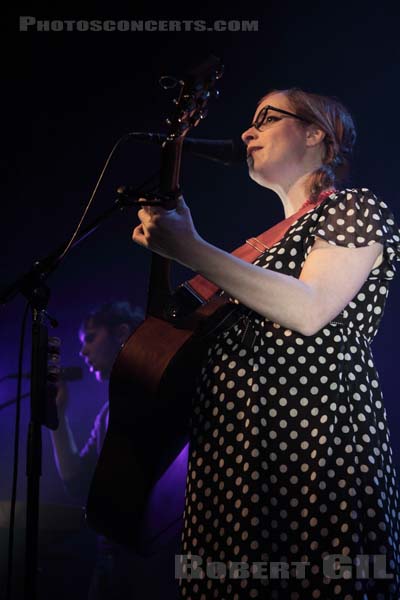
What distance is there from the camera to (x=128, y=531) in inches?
64.1

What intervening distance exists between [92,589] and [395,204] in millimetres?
2342

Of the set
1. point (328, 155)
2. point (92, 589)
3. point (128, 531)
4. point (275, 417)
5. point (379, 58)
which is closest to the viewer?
point (275, 417)

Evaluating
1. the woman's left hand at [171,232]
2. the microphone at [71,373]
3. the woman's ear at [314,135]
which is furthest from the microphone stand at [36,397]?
the microphone at [71,373]

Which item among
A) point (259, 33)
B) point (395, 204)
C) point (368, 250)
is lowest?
point (368, 250)

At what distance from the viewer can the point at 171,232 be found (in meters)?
1.40

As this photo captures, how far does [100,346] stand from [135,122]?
4.51 feet

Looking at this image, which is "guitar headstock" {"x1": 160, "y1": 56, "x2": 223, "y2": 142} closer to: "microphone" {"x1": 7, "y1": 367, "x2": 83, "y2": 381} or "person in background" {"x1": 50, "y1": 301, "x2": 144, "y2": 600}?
"person in background" {"x1": 50, "y1": 301, "x2": 144, "y2": 600}

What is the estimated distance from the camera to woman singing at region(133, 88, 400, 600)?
1357 millimetres

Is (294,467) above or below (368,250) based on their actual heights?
below

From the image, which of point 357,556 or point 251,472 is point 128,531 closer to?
point 251,472

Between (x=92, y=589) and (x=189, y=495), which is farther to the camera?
(x=92, y=589)

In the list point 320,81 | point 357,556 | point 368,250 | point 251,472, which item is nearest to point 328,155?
point 368,250

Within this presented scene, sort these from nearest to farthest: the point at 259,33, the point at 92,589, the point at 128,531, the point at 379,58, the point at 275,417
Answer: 1. the point at 275,417
2. the point at 128,531
3. the point at 92,589
4. the point at 379,58
5. the point at 259,33

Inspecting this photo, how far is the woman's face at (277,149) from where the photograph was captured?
1.82 metres
